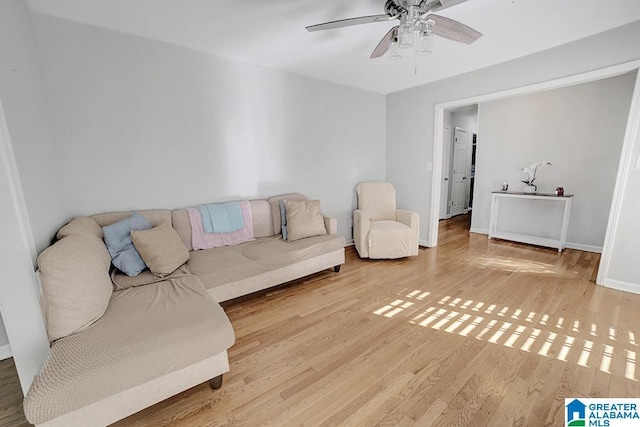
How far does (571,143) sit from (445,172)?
81.7 inches

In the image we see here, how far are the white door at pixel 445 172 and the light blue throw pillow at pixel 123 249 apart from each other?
5330mm

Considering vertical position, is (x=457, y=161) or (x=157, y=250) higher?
(x=457, y=161)

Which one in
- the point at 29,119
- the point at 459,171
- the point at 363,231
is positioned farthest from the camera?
the point at 459,171

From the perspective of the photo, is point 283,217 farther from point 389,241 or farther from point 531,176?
point 531,176

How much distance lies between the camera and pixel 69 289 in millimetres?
1228

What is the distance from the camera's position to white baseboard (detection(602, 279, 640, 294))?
2.35m

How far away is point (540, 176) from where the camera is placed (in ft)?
12.7

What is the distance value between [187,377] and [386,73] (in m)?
3.51

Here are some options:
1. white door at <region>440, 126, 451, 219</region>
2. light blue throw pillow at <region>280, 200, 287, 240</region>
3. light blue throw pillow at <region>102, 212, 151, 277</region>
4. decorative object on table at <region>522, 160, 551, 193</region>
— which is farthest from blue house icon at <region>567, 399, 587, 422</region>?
white door at <region>440, 126, 451, 219</region>

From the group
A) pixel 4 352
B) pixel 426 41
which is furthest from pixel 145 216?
pixel 426 41

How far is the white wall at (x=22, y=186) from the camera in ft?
3.85

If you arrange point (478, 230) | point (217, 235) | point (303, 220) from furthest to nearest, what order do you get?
point (478, 230) < point (303, 220) < point (217, 235)

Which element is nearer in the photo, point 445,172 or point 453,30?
point 453,30

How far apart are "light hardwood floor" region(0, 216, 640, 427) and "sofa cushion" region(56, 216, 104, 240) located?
900 mm
